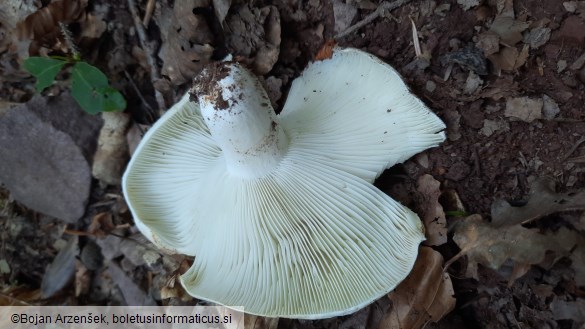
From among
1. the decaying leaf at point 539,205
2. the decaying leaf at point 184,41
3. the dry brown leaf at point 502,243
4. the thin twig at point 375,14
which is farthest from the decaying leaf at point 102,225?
the decaying leaf at point 539,205

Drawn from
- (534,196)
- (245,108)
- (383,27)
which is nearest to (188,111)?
(245,108)

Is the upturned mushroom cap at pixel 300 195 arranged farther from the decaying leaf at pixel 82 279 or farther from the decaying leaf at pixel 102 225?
the decaying leaf at pixel 82 279

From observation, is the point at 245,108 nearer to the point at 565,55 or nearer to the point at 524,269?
the point at 524,269

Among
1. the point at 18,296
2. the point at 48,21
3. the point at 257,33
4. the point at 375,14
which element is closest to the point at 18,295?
the point at 18,296

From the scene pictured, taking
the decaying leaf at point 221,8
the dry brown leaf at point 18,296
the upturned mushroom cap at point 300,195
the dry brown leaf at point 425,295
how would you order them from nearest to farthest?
1. the upturned mushroom cap at point 300,195
2. the dry brown leaf at point 425,295
3. the decaying leaf at point 221,8
4. the dry brown leaf at point 18,296

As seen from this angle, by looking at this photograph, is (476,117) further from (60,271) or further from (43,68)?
(60,271)

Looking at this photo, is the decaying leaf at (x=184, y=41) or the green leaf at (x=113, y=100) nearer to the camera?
the decaying leaf at (x=184, y=41)
